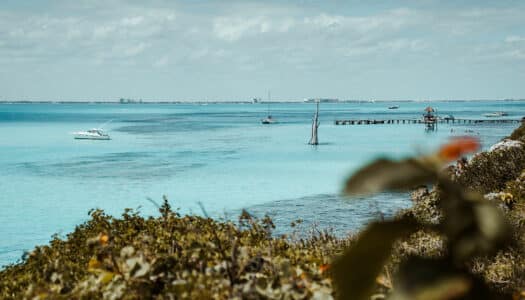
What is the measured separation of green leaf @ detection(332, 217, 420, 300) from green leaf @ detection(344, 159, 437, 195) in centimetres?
18

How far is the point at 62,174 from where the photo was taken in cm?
3953

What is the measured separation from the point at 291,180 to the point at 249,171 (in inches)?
196

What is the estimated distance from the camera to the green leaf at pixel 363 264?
7.31 feet

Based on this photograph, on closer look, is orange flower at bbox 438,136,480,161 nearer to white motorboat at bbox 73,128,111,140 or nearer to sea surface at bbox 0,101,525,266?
sea surface at bbox 0,101,525,266

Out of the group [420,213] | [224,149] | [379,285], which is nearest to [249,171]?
[224,149]

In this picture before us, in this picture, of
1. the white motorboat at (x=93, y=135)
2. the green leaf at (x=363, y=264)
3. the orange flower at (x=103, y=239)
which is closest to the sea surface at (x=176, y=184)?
the white motorboat at (x=93, y=135)

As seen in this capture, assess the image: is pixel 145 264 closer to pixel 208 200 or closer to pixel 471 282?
pixel 471 282

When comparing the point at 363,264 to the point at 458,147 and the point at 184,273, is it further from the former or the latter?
the point at 184,273

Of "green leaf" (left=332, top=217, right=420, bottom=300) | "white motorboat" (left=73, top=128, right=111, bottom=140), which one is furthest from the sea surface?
"green leaf" (left=332, top=217, right=420, bottom=300)

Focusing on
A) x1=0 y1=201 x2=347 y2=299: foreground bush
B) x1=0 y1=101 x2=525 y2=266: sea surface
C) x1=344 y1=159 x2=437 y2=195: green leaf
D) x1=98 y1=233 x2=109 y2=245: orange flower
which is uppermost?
x1=344 y1=159 x2=437 y2=195: green leaf

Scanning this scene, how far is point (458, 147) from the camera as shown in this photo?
212 cm

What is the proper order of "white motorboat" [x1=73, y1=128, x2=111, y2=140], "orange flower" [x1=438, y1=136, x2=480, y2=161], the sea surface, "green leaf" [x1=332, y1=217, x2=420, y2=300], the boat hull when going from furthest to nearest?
1. the boat hull
2. "white motorboat" [x1=73, y1=128, x2=111, y2=140]
3. the sea surface
4. "green leaf" [x1=332, y1=217, x2=420, y2=300]
5. "orange flower" [x1=438, y1=136, x2=480, y2=161]

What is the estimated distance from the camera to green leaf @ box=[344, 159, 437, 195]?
6.93 ft

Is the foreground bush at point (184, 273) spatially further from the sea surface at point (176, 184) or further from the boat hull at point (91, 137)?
the boat hull at point (91, 137)
